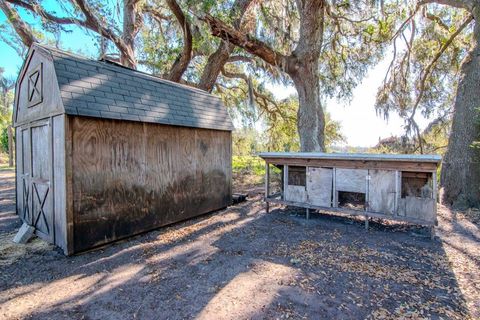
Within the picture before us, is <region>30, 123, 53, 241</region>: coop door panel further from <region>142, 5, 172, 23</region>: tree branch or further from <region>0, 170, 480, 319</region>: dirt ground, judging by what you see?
<region>142, 5, 172, 23</region>: tree branch

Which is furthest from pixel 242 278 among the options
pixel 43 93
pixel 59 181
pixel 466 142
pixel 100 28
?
pixel 100 28

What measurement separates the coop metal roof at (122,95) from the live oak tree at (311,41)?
2.45 meters

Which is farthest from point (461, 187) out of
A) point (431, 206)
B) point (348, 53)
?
point (348, 53)

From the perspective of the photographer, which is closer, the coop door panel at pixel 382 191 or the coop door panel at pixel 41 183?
the coop door panel at pixel 41 183

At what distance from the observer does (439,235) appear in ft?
15.0

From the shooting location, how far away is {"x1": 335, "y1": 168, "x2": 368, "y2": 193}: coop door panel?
16.0 ft

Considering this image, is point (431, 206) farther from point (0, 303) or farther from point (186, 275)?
point (0, 303)

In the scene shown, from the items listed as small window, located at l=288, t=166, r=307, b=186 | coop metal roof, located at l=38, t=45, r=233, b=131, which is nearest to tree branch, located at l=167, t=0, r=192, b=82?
coop metal roof, located at l=38, t=45, r=233, b=131

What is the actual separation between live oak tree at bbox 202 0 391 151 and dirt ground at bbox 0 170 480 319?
13.4 ft

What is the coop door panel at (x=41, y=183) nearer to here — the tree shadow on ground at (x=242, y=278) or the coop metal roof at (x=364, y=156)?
the tree shadow on ground at (x=242, y=278)

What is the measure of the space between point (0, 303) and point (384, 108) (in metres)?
12.0

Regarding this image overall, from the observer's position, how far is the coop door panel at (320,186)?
526cm

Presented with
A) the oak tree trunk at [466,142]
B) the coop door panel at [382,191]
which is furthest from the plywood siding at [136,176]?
the oak tree trunk at [466,142]

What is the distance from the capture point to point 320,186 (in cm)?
536
